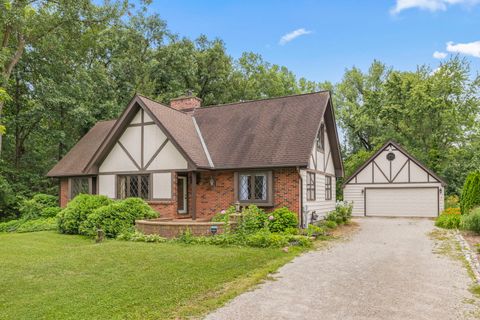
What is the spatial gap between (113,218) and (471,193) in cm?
1491

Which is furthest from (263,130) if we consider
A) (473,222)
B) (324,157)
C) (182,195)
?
(473,222)

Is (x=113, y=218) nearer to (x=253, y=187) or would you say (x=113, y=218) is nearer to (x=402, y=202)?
(x=253, y=187)

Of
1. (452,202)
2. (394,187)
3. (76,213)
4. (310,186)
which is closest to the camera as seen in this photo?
(76,213)

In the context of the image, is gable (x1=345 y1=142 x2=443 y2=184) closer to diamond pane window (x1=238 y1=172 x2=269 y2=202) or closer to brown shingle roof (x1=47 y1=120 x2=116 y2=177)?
diamond pane window (x1=238 y1=172 x2=269 y2=202)

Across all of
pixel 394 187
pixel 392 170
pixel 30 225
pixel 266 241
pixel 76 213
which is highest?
pixel 392 170

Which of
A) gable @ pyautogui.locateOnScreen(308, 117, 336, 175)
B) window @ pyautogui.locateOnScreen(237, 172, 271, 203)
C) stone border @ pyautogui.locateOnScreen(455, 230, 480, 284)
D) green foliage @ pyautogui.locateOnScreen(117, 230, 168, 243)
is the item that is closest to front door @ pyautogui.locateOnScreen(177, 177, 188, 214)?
window @ pyautogui.locateOnScreen(237, 172, 271, 203)

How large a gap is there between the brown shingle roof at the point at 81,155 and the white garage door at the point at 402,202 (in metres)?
16.7

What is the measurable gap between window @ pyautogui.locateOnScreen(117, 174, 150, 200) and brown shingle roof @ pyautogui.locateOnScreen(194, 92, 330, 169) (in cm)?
311

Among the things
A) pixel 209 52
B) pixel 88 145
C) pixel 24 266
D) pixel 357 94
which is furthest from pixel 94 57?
pixel 357 94

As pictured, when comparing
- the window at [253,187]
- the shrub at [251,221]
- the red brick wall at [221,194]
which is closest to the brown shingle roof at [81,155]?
the red brick wall at [221,194]

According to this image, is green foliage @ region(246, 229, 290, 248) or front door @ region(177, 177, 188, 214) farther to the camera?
front door @ region(177, 177, 188, 214)

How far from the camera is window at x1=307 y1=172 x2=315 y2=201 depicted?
52.2 feet

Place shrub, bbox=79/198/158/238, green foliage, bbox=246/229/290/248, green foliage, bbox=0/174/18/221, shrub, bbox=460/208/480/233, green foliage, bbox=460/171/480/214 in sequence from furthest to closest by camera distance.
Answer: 1. green foliage, bbox=0/174/18/221
2. green foliage, bbox=460/171/480/214
3. shrub, bbox=79/198/158/238
4. shrub, bbox=460/208/480/233
5. green foliage, bbox=246/229/290/248

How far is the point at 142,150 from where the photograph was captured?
54.1ft
